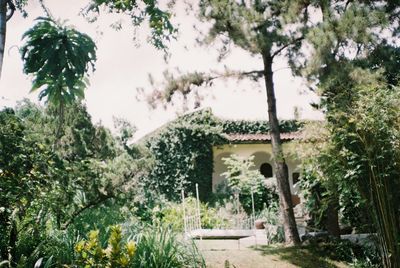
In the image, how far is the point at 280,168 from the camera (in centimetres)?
1058

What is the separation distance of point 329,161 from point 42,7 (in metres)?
6.23

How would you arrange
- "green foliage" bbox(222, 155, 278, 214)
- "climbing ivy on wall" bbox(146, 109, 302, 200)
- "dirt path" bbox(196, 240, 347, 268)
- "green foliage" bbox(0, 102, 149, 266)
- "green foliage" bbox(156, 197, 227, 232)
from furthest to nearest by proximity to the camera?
"climbing ivy on wall" bbox(146, 109, 302, 200), "green foliage" bbox(222, 155, 278, 214), "green foliage" bbox(156, 197, 227, 232), "dirt path" bbox(196, 240, 347, 268), "green foliage" bbox(0, 102, 149, 266)

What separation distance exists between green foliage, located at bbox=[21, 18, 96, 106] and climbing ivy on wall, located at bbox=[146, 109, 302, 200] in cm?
1143

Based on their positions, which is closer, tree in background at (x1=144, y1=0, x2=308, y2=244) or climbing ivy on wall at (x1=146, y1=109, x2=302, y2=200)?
tree in background at (x1=144, y1=0, x2=308, y2=244)

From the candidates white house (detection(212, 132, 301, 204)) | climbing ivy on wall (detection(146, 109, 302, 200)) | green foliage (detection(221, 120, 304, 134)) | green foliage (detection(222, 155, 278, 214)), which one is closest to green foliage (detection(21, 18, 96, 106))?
green foliage (detection(222, 155, 278, 214))

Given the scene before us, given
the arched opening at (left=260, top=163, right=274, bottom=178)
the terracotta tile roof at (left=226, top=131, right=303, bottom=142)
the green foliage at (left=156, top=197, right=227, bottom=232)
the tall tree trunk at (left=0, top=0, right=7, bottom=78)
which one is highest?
the terracotta tile roof at (left=226, top=131, right=303, bottom=142)

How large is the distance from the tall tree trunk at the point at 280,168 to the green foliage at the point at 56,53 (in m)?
4.64

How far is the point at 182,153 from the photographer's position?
19766 millimetres

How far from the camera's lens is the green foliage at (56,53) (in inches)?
A: 317

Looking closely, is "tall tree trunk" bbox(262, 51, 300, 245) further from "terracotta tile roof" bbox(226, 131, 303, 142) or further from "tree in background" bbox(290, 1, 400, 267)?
"terracotta tile roof" bbox(226, 131, 303, 142)

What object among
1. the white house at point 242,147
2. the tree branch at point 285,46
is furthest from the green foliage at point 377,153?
the white house at point 242,147

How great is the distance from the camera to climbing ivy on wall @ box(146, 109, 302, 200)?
1944cm

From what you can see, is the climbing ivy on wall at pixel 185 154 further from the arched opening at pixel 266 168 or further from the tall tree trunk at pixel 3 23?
the tall tree trunk at pixel 3 23

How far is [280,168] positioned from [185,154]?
31.3 feet
